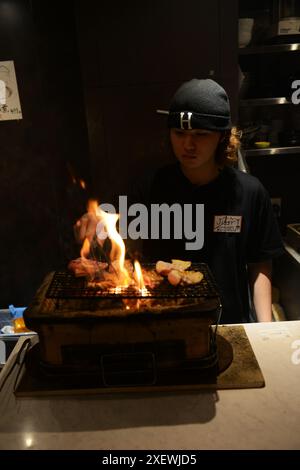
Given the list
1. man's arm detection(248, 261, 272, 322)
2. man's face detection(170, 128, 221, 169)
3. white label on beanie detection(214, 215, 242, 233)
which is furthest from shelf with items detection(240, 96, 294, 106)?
man's arm detection(248, 261, 272, 322)

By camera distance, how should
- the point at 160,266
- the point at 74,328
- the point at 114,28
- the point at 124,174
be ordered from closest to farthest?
the point at 74,328 → the point at 160,266 → the point at 114,28 → the point at 124,174

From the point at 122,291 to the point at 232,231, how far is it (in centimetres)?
102

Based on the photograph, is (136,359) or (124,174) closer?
(136,359)

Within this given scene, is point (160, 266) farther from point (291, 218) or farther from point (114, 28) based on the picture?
point (291, 218)

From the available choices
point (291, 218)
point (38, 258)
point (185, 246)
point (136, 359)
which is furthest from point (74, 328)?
point (291, 218)

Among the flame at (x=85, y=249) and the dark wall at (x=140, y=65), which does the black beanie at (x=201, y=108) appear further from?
the dark wall at (x=140, y=65)

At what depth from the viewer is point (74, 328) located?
1.46 metres

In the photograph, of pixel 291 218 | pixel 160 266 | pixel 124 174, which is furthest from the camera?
pixel 291 218

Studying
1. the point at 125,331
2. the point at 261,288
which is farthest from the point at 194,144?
the point at 125,331
